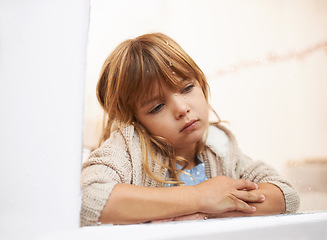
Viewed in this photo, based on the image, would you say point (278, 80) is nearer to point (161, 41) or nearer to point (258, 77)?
point (258, 77)

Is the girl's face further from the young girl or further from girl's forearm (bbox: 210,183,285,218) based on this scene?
girl's forearm (bbox: 210,183,285,218)

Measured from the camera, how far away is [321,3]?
1.81 ft

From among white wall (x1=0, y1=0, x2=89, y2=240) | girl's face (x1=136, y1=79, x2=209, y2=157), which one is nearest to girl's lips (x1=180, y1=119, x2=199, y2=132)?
girl's face (x1=136, y1=79, x2=209, y2=157)

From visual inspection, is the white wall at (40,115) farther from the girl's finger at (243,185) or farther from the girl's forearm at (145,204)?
the girl's finger at (243,185)

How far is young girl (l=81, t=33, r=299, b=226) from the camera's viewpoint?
1.24ft

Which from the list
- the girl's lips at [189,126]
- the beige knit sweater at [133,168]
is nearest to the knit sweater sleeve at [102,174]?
the beige knit sweater at [133,168]

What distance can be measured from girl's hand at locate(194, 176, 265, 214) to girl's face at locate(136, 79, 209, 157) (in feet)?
0.37

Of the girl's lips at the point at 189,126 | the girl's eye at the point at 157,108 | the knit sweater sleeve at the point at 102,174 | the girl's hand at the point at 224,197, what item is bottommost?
the girl's hand at the point at 224,197

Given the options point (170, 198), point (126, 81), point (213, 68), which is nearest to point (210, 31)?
point (213, 68)

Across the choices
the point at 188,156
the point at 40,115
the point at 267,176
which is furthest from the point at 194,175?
the point at 40,115

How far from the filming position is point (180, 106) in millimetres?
497

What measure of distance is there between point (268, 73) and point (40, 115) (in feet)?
1.38

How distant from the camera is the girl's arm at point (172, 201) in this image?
365mm

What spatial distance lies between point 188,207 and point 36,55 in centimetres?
27
